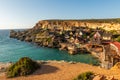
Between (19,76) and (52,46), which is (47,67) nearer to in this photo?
(19,76)

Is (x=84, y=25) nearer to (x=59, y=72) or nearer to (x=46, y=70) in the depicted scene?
(x=46, y=70)

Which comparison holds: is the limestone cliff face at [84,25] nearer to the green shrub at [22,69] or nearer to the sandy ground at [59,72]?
the sandy ground at [59,72]

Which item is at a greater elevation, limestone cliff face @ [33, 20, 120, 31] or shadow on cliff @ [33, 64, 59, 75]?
limestone cliff face @ [33, 20, 120, 31]

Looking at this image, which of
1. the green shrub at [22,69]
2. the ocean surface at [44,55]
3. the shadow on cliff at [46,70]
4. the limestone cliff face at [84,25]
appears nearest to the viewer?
the green shrub at [22,69]

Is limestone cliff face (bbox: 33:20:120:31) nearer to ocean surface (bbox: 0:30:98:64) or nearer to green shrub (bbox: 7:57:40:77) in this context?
ocean surface (bbox: 0:30:98:64)

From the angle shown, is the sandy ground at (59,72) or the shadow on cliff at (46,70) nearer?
the sandy ground at (59,72)

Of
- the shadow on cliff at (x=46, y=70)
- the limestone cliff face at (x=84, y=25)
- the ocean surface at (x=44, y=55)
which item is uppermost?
the limestone cliff face at (x=84, y=25)

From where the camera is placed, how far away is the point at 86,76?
68.2 feet

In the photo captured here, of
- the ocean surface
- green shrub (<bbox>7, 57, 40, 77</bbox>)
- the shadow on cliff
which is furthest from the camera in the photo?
the ocean surface

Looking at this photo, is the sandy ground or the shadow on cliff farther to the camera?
the shadow on cliff

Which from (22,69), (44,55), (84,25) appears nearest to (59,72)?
(22,69)

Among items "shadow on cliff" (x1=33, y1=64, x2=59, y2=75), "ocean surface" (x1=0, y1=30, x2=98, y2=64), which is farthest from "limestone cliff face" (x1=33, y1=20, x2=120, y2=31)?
"shadow on cliff" (x1=33, y1=64, x2=59, y2=75)

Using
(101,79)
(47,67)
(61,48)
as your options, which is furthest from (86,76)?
(61,48)

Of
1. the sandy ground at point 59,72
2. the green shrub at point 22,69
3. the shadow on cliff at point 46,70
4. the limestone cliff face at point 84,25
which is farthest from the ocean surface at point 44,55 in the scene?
the limestone cliff face at point 84,25
